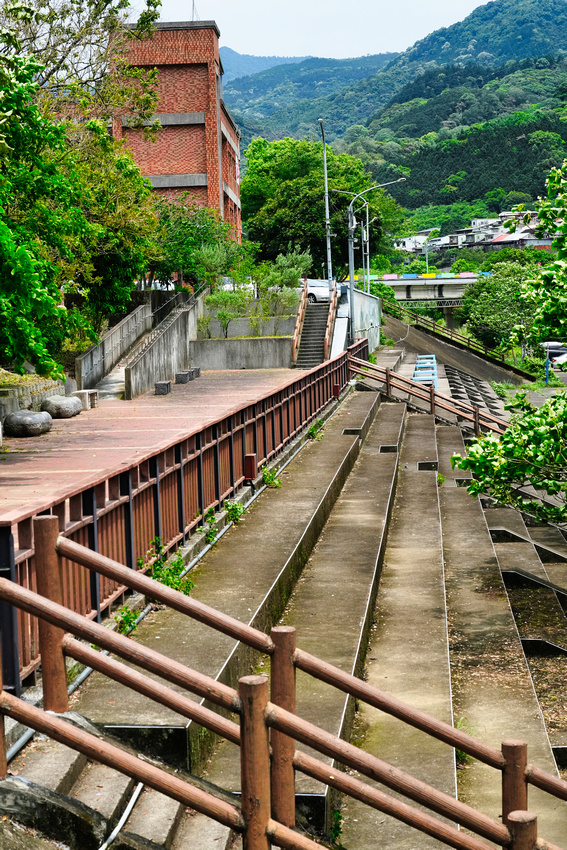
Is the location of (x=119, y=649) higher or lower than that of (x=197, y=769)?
higher

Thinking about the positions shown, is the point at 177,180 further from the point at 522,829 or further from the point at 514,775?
the point at 522,829

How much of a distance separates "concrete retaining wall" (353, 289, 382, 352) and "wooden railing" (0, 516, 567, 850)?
4033 centimetres

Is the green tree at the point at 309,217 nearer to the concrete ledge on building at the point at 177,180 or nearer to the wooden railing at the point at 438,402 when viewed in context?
the concrete ledge on building at the point at 177,180

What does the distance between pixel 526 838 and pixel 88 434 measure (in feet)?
62.8

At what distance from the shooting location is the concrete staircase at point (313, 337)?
40.3 meters

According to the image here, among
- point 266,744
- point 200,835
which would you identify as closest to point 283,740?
point 266,744

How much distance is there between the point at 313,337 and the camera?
4219 centimetres

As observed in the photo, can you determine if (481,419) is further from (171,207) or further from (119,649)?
(119,649)

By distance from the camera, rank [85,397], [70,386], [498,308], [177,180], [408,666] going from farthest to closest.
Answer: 1. [498,308]
2. [177,180]
3. [70,386]
4. [85,397]
5. [408,666]

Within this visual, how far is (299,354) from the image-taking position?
4103cm

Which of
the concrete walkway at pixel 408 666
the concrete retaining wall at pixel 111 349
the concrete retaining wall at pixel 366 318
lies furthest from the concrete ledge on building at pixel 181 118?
the concrete walkway at pixel 408 666

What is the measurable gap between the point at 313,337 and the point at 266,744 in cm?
3861

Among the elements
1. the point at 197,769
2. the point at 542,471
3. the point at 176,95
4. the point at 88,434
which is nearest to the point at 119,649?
the point at 197,769

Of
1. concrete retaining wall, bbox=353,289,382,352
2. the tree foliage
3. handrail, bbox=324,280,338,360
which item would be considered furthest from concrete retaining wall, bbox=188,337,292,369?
the tree foliage
